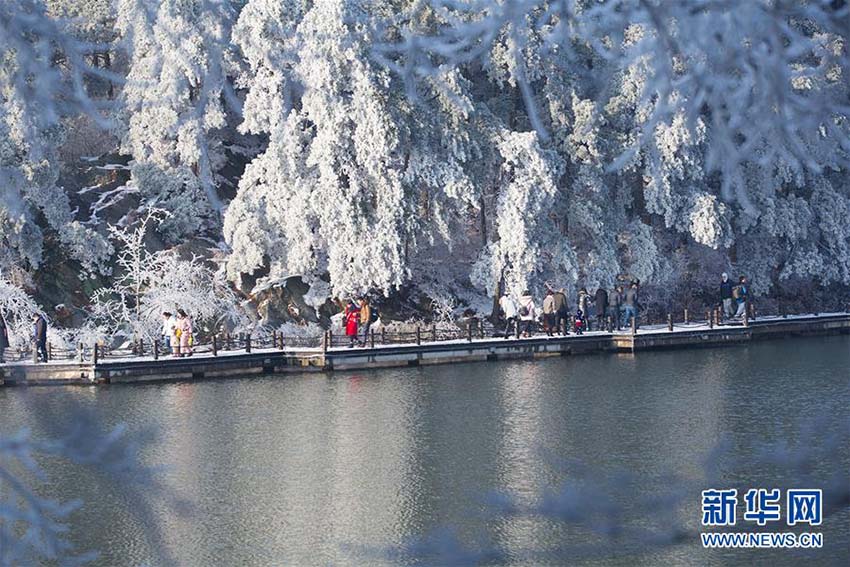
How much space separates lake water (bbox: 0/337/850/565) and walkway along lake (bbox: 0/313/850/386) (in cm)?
85

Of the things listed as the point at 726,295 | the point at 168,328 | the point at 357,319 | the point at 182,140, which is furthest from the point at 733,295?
the point at 168,328

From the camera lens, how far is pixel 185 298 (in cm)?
3372

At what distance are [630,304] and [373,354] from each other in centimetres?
855

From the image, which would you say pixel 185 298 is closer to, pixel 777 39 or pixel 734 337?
pixel 734 337

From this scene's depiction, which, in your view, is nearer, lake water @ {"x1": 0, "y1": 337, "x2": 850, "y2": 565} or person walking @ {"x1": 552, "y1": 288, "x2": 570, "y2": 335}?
lake water @ {"x1": 0, "y1": 337, "x2": 850, "y2": 565}

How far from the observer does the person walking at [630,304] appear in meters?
36.2

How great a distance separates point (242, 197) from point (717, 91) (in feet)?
105

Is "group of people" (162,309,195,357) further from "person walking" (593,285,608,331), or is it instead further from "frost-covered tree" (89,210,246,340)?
"person walking" (593,285,608,331)

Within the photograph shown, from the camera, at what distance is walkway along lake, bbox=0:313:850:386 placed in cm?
2844

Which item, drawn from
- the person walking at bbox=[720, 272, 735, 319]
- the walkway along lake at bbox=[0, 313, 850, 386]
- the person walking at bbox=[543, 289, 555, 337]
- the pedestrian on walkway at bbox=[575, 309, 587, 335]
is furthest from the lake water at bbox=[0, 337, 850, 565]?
the person walking at bbox=[720, 272, 735, 319]

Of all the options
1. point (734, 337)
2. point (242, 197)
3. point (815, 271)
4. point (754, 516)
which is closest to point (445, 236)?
point (242, 197)

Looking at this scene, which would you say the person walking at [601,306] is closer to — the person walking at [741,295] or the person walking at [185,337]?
the person walking at [741,295]

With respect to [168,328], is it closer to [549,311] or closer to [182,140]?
[182,140]

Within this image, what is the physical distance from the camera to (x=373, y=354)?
103ft
